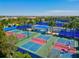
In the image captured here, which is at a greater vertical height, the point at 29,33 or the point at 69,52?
the point at 29,33

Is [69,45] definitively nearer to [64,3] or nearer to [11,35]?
[64,3]

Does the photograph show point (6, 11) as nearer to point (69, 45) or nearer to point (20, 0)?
point (20, 0)

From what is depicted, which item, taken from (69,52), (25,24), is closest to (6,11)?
(25,24)

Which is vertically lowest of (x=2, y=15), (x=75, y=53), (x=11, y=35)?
(x=75, y=53)

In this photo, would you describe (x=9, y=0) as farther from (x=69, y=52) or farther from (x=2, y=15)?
(x=69, y=52)

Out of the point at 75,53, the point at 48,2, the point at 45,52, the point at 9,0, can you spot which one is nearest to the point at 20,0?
the point at 9,0

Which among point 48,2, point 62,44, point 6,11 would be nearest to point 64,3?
point 48,2

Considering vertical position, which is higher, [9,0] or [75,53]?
[9,0]
